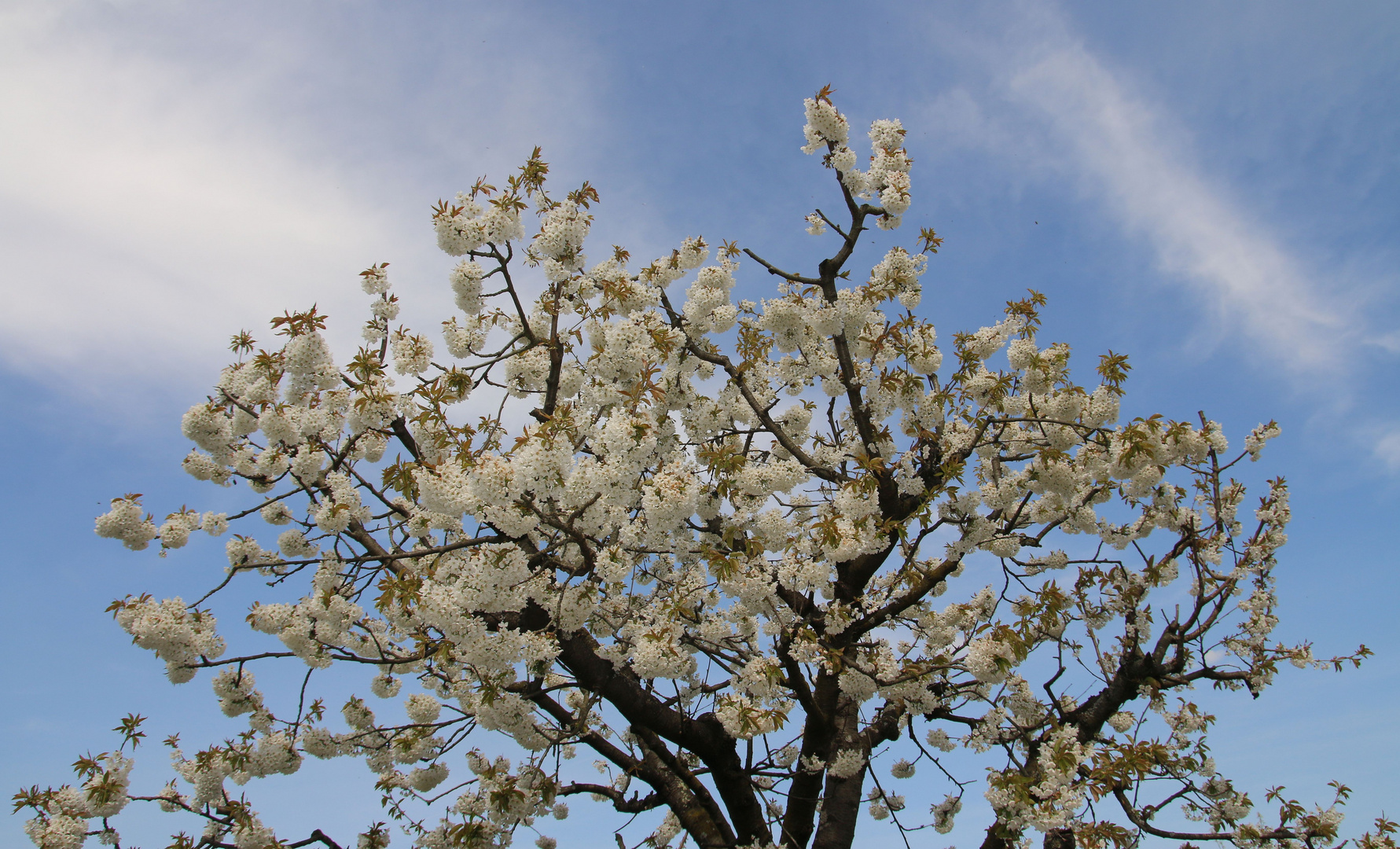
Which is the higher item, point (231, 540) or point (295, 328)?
point (295, 328)

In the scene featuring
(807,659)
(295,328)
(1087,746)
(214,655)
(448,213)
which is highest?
(448,213)

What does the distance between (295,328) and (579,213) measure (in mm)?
2719

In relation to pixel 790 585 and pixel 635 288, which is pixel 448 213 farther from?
pixel 790 585

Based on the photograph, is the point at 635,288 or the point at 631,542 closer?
the point at 631,542

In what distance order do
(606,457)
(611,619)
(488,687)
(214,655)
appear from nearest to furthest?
(606,457), (488,687), (214,655), (611,619)

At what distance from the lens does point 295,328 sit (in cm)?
628

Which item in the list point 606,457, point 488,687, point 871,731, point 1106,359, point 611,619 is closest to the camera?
point 606,457

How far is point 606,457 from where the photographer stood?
500 cm

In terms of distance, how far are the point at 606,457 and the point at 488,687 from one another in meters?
2.53

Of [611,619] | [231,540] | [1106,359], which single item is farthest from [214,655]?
[1106,359]

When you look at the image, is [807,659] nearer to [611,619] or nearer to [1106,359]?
[611,619]

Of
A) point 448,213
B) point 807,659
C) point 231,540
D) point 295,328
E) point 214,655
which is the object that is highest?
point 448,213

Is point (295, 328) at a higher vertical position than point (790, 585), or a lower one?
higher

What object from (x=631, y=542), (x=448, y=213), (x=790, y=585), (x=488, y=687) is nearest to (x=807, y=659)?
(x=790, y=585)
